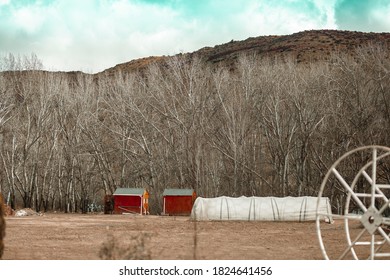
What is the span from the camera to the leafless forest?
148ft

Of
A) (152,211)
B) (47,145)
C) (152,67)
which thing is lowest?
(152,211)

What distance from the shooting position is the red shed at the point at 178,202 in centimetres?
4125

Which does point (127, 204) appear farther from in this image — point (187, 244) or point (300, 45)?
point (300, 45)

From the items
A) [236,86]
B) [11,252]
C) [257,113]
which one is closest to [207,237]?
[11,252]

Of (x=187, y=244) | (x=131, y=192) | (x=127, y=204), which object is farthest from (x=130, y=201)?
(x=187, y=244)

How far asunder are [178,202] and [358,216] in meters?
33.3

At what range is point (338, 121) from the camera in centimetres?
4484

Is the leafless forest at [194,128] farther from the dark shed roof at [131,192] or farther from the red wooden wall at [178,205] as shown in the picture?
the red wooden wall at [178,205]

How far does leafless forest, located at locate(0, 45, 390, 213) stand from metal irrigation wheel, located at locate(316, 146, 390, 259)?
1620 millimetres

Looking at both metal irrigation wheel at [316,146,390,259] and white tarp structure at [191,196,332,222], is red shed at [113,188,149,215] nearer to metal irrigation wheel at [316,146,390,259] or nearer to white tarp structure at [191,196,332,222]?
white tarp structure at [191,196,332,222]

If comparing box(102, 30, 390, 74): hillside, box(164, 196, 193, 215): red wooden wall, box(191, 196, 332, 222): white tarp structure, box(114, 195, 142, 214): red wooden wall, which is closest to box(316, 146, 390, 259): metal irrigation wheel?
box(191, 196, 332, 222): white tarp structure
